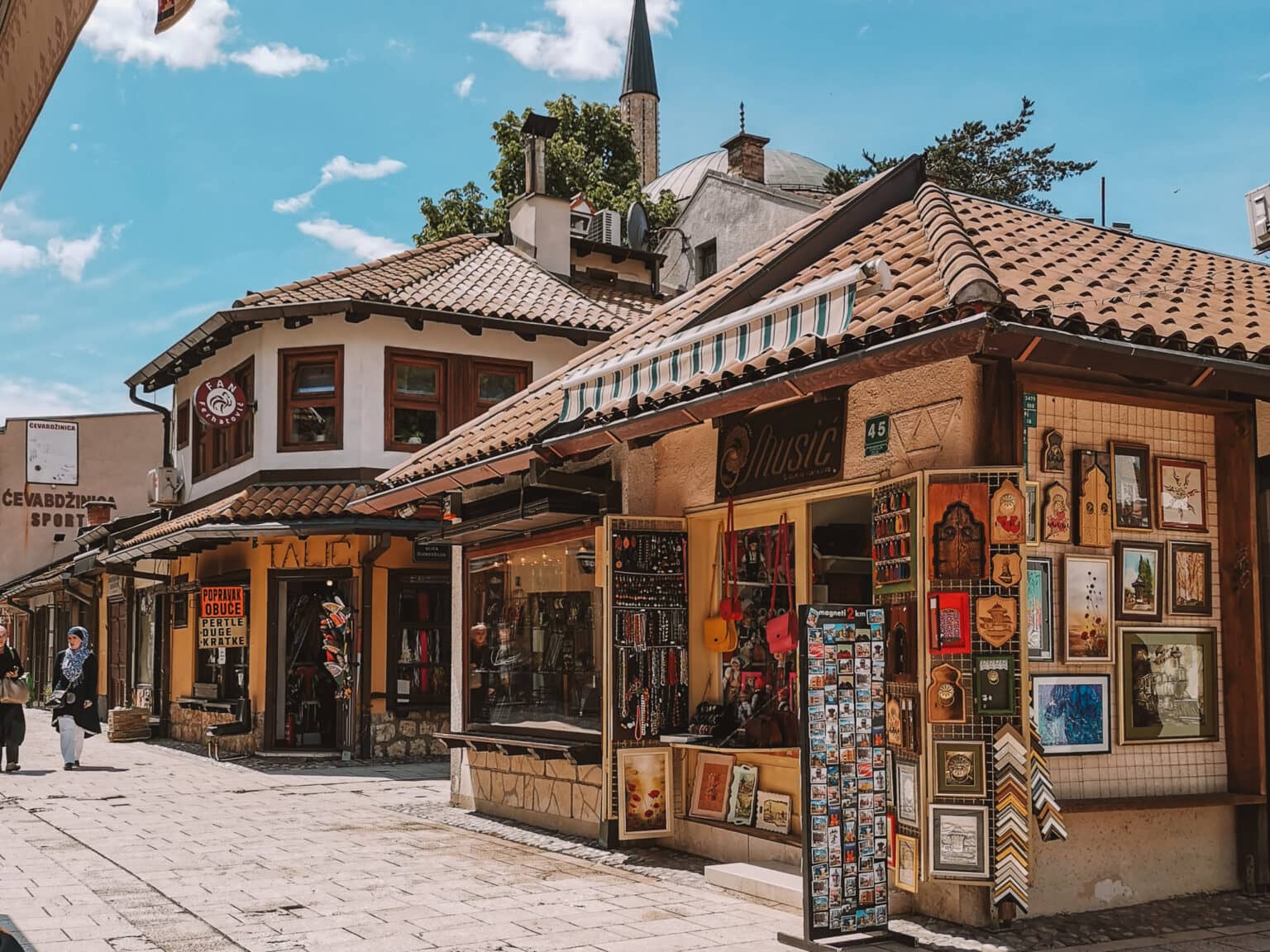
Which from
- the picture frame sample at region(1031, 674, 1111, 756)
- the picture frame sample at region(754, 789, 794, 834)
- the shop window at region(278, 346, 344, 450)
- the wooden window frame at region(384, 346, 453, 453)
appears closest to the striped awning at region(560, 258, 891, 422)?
the picture frame sample at region(1031, 674, 1111, 756)

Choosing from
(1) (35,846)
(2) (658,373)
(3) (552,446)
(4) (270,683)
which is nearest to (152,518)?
(4) (270,683)

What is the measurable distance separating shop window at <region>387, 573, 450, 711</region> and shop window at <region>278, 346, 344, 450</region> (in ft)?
7.74

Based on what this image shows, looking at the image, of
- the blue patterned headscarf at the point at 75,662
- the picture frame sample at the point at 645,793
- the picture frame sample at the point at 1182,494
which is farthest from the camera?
the blue patterned headscarf at the point at 75,662

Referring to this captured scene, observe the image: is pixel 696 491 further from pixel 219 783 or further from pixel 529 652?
pixel 219 783

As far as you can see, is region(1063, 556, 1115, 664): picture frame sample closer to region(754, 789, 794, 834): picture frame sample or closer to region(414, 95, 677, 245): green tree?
region(754, 789, 794, 834): picture frame sample

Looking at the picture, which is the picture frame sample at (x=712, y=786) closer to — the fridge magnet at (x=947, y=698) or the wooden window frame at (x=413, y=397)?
the fridge magnet at (x=947, y=698)

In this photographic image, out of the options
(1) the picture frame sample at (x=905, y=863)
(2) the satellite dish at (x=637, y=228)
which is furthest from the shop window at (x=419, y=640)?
(2) the satellite dish at (x=637, y=228)

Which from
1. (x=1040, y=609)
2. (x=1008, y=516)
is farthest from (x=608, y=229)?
(x=1008, y=516)

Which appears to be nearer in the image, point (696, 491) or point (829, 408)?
point (829, 408)

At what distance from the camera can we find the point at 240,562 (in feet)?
59.8

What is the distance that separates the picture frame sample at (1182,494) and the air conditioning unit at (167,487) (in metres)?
17.5

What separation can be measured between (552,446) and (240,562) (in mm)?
10390

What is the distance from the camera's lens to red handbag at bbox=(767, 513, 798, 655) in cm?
839

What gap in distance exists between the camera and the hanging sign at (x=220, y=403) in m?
17.8
